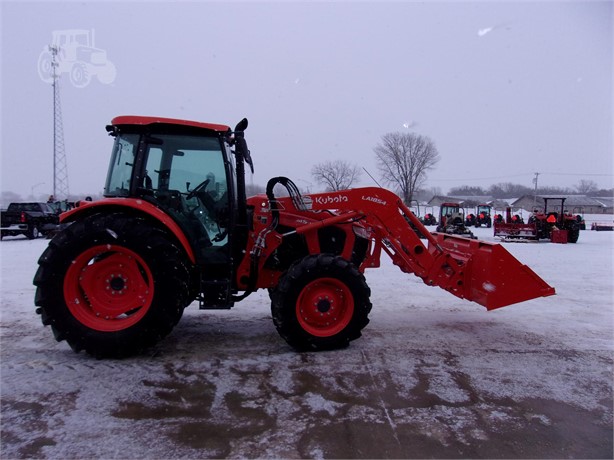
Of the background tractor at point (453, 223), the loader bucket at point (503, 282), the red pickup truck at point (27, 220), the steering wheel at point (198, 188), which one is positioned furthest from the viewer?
the background tractor at point (453, 223)

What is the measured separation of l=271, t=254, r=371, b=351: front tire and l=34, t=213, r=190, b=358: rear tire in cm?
100

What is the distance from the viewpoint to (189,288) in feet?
13.5

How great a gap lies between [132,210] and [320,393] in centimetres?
251

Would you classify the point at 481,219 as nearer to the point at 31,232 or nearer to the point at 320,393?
the point at 31,232

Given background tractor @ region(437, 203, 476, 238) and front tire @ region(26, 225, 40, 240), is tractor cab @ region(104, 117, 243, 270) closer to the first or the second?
front tire @ region(26, 225, 40, 240)

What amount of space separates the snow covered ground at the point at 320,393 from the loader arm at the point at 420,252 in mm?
590

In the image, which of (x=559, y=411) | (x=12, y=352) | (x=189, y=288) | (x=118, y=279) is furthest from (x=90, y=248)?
(x=559, y=411)

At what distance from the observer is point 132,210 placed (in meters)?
4.05

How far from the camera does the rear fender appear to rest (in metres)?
3.96

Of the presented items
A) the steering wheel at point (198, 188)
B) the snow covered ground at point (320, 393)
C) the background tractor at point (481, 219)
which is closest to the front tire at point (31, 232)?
the snow covered ground at point (320, 393)

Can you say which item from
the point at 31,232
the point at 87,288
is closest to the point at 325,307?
the point at 87,288

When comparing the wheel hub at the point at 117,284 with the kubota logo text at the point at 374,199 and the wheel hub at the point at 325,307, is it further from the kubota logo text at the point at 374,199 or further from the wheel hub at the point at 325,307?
the kubota logo text at the point at 374,199

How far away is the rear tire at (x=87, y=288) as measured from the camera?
378cm

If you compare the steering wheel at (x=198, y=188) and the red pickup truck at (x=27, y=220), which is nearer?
the steering wheel at (x=198, y=188)
